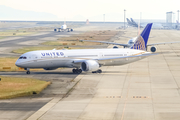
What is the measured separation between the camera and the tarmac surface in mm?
29297

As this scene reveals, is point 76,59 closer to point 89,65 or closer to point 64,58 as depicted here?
point 64,58

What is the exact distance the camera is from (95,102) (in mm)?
34125

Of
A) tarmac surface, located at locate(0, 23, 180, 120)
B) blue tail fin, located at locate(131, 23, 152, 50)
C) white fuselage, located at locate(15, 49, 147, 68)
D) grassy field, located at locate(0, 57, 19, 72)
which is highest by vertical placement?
blue tail fin, located at locate(131, 23, 152, 50)

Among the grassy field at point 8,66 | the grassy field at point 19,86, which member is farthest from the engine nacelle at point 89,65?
the grassy field at point 8,66

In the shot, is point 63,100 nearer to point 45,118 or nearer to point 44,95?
point 44,95

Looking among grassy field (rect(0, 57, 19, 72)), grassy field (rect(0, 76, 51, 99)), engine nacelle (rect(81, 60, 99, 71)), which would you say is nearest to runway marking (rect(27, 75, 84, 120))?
grassy field (rect(0, 76, 51, 99))

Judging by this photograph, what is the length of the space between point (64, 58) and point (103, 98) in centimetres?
1713

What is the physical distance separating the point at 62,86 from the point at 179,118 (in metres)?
19.3

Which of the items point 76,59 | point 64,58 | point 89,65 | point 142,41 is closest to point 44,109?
point 89,65

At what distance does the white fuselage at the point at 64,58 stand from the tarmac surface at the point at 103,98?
6.19ft

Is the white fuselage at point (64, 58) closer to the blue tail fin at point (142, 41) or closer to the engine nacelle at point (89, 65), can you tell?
the engine nacelle at point (89, 65)

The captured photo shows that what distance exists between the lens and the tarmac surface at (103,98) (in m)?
29.3

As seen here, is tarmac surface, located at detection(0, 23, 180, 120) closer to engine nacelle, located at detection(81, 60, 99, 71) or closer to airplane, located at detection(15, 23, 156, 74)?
engine nacelle, located at detection(81, 60, 99, 71)

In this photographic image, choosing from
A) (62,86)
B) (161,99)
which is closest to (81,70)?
(62,86)
